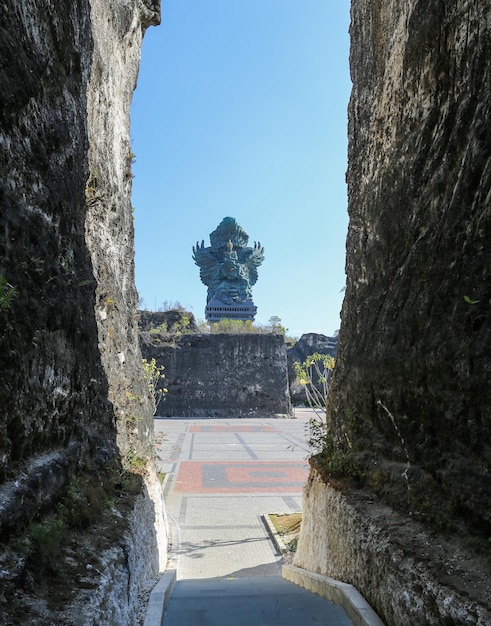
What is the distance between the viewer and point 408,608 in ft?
10.1

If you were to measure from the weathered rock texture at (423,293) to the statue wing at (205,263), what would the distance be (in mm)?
34817

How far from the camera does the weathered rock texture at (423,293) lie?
10.7 ft

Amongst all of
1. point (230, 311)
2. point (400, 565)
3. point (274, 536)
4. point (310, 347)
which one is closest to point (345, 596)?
point (400, 565)

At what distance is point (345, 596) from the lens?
3859 mm

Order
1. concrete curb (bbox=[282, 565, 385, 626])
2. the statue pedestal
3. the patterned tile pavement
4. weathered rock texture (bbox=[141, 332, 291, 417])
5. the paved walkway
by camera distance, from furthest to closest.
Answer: the statue pedestal, weathered rock texture (bbox=[141, 332, 291, 417]), the patterned tile pavement, the paved walkway, concrete curb (bbox=[282, 565, 385, 626])

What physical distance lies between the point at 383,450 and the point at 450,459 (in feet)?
3.89

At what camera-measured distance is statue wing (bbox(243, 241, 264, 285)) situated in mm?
40644

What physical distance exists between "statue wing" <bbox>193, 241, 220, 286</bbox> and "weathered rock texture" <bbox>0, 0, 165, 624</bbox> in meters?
34.0

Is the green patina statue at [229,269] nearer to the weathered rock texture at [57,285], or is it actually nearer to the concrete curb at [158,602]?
the weathered rock texture at [57,285]

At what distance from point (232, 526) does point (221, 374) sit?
1794 cm

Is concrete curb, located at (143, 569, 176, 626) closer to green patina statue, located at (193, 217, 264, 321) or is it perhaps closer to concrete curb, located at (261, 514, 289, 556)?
concrete curb, located at (261, 514, 289, 556)

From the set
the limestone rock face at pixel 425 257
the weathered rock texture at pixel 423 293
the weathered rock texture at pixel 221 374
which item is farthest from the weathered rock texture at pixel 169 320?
the weathered rock texture at pixel 423 293

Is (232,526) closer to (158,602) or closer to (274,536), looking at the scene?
(274,536)

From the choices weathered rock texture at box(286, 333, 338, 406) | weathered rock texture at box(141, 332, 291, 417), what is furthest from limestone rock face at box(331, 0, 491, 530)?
weathered rock texture at box(286, 333, 338, 406)
